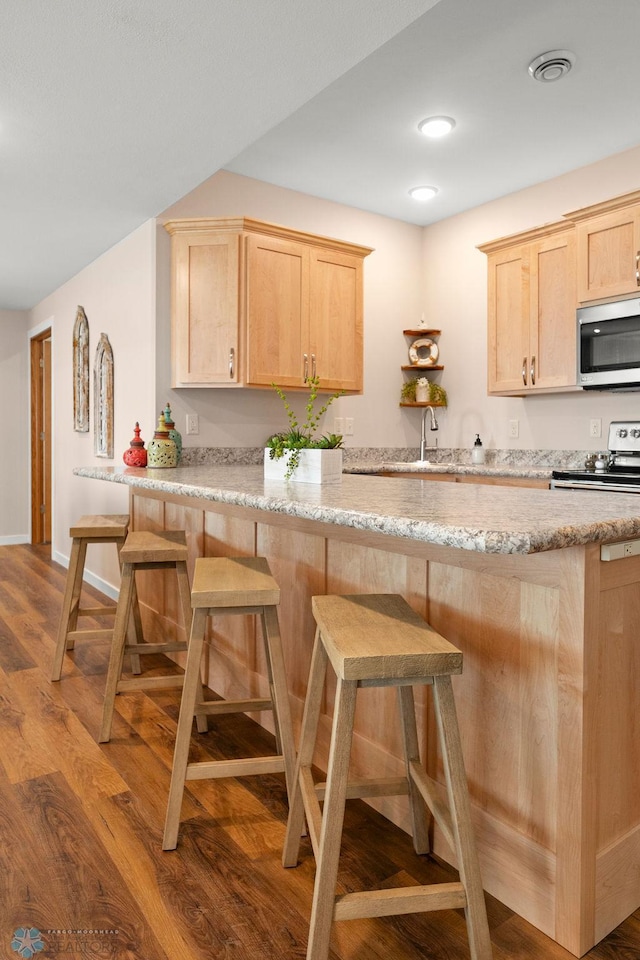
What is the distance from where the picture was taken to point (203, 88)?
230cm

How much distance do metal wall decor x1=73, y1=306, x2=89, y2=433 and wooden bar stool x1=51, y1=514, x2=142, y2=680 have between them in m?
1.92

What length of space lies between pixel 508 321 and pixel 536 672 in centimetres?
317

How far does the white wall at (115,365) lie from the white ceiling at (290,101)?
0.68 feet

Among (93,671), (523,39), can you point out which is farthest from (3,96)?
(93,671)

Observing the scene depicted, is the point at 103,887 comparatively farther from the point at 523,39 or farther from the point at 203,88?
the point at 523,39

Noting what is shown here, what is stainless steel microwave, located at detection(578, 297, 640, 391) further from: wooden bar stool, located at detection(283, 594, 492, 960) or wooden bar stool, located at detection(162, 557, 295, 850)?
wooden bar stool, located at detection(283, 594, 492, 960)

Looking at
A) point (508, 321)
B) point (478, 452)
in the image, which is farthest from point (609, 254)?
point (478, 452)

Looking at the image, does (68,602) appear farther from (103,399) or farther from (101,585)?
(103,399)

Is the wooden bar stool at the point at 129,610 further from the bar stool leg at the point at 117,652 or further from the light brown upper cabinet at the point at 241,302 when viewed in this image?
the light brown upper cabinet at the point at 241,302

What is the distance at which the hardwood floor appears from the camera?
4.61 ft

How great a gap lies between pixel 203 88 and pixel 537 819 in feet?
7.87

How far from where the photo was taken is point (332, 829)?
1.25m

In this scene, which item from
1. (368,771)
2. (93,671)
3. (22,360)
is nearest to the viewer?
(368,771)

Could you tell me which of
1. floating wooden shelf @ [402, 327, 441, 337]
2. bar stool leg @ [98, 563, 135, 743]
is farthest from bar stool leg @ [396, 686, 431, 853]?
floating wooden shelf @ [402, 327, 441, 337]
